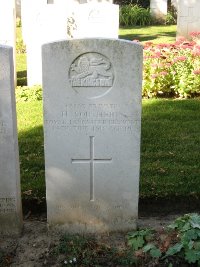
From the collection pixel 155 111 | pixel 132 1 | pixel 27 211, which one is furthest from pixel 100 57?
pixel 132 1

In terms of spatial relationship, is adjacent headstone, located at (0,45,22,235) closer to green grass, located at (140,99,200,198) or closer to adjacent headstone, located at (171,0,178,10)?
green grass, located at (140,99,200,198)

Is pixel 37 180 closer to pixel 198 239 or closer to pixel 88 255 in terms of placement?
pixel 88 255

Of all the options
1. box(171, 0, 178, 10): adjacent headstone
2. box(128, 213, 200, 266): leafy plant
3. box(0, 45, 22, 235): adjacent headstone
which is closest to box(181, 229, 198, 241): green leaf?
box(128, 213, 200, 266): leafy plant

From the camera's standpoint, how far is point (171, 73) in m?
8.17

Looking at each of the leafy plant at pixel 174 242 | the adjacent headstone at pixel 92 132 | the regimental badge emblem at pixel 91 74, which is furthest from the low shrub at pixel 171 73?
the leafy plant at pixel 174 242

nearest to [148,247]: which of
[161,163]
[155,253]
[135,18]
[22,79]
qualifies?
[155,253]

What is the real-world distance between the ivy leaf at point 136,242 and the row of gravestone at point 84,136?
0.89ft

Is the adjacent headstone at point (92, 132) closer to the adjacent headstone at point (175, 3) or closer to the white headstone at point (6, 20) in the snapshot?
the white headstone at point (6, 20)

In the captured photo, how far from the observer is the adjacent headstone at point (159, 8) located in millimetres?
21375

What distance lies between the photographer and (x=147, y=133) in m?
6.42

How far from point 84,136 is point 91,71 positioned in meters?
0.59

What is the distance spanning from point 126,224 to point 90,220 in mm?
347

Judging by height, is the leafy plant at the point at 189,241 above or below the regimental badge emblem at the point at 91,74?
below

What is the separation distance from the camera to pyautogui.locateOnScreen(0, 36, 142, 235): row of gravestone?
3.70 m
